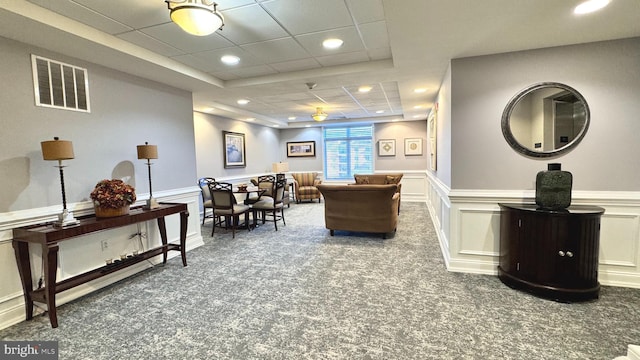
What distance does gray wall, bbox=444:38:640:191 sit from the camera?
8.83ft

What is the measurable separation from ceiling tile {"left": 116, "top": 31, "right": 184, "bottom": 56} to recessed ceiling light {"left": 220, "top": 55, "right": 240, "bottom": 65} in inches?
18.0

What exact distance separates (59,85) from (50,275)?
182cm

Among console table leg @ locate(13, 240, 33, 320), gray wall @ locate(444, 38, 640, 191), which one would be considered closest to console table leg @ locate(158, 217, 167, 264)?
console table leg @ locate(13, 240, 33, 320)

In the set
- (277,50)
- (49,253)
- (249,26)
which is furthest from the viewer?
(277,50)

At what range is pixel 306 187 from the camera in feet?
27.3

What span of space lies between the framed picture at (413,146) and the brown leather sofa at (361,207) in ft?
13.7

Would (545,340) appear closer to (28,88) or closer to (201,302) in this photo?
(201,302)

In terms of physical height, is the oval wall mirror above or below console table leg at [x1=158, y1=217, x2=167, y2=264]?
above

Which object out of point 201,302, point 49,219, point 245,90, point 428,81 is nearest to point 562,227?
point 428,81

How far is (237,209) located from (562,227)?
4.34 metres

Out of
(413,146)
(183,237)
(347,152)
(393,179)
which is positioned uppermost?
(413,146)

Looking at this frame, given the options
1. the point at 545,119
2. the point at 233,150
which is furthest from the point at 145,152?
the point at 545,119

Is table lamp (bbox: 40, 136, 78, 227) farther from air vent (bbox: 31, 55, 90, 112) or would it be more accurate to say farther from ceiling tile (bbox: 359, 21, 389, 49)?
ceiling tile (bbox: 359, 21, 389, 49)

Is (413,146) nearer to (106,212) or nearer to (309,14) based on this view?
(309,14)
